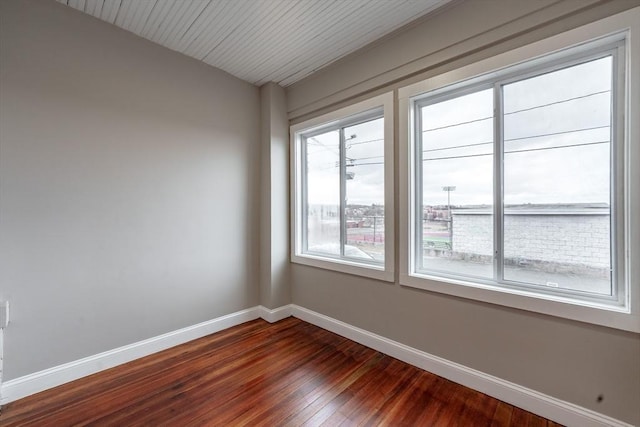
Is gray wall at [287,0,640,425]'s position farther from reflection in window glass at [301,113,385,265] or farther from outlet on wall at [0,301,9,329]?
outlet on wall at [0,301,9,329]

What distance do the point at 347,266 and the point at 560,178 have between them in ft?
5.94

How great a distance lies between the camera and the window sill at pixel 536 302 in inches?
59.1

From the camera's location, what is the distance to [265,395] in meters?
1.94

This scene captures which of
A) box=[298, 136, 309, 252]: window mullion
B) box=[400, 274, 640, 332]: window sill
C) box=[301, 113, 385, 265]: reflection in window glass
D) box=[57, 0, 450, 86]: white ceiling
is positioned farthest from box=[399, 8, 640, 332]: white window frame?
box=[298, 136, 309, 252]: window mullion

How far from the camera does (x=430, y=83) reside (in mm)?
2180

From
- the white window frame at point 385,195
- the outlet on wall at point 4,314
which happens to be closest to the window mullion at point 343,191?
the white window frame at point 385,195

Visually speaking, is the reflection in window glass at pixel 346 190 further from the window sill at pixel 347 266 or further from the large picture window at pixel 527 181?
the large picture window at pixel 527 181

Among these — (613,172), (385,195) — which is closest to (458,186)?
(385,195)

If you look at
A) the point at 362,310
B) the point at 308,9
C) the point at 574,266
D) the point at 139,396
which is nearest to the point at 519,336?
the point at 574,266

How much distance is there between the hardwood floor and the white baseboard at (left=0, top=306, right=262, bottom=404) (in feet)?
0.20

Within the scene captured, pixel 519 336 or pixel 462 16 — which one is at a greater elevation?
pixel 462 16

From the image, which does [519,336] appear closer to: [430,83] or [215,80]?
[430,83]

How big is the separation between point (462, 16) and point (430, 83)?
0.47 meters

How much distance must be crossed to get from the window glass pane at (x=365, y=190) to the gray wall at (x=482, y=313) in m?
0.31
